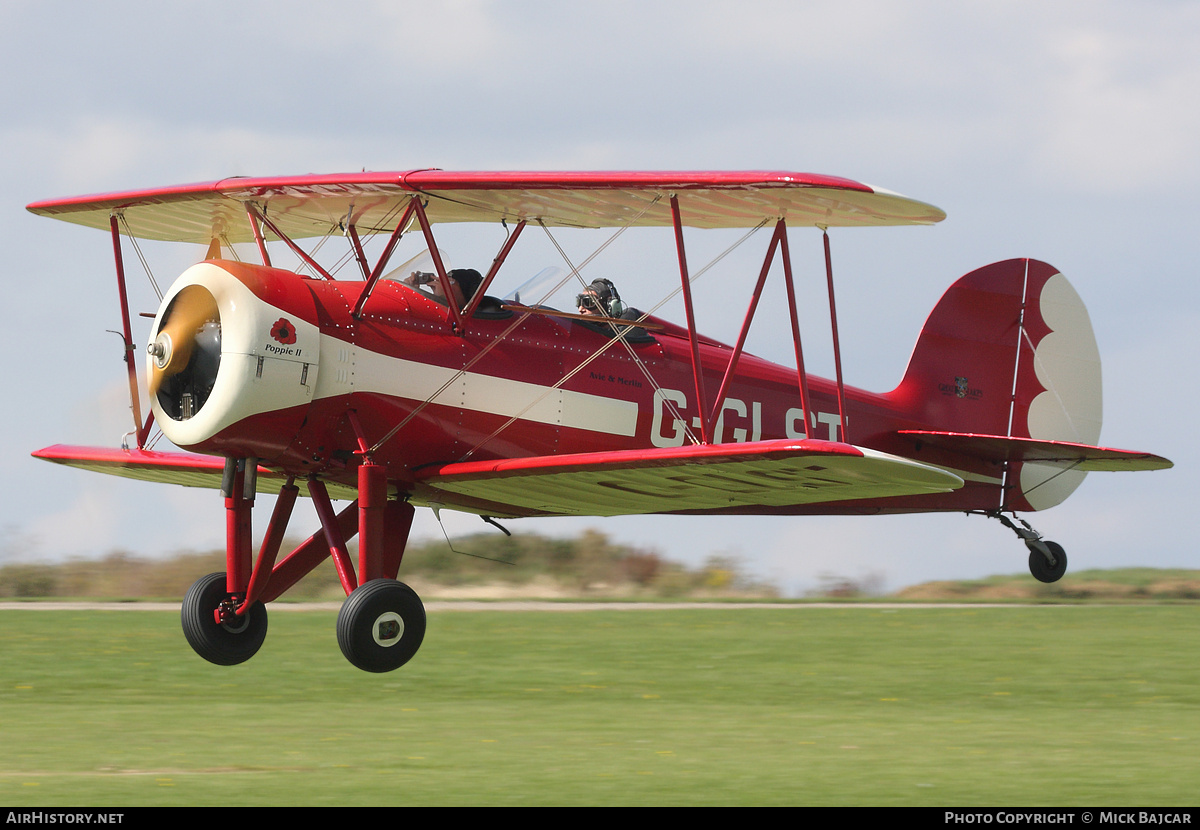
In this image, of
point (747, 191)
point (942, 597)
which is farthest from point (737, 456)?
point (942, 597)

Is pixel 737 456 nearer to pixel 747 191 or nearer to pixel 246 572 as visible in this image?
pixel 747 191

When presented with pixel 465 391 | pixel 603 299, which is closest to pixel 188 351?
pixel 465 391

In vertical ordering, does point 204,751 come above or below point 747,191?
below

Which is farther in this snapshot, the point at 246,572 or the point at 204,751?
the point at 246,572

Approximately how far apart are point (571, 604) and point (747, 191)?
11.9m

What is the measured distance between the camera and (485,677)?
13.0 metres

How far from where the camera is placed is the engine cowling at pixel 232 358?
968cm

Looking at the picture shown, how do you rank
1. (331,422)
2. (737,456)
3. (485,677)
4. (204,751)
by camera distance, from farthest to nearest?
(485,677) → (331,422) → (737,456) → (204,751)

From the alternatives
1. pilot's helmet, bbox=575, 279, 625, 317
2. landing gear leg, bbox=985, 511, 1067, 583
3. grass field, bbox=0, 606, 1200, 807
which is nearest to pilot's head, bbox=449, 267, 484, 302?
pilot's helmet, bbox=575, 279, 625, 317

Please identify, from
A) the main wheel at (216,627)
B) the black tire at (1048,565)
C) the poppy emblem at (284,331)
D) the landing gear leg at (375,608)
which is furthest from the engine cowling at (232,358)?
the black tire at (1048,565)

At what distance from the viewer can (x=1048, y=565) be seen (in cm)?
1522

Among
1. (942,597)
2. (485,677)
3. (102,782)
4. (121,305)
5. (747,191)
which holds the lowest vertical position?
(942,597)

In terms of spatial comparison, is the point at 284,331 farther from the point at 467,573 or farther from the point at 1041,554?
the point at 467,573

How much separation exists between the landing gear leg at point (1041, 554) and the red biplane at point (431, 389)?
1930 millimetres
